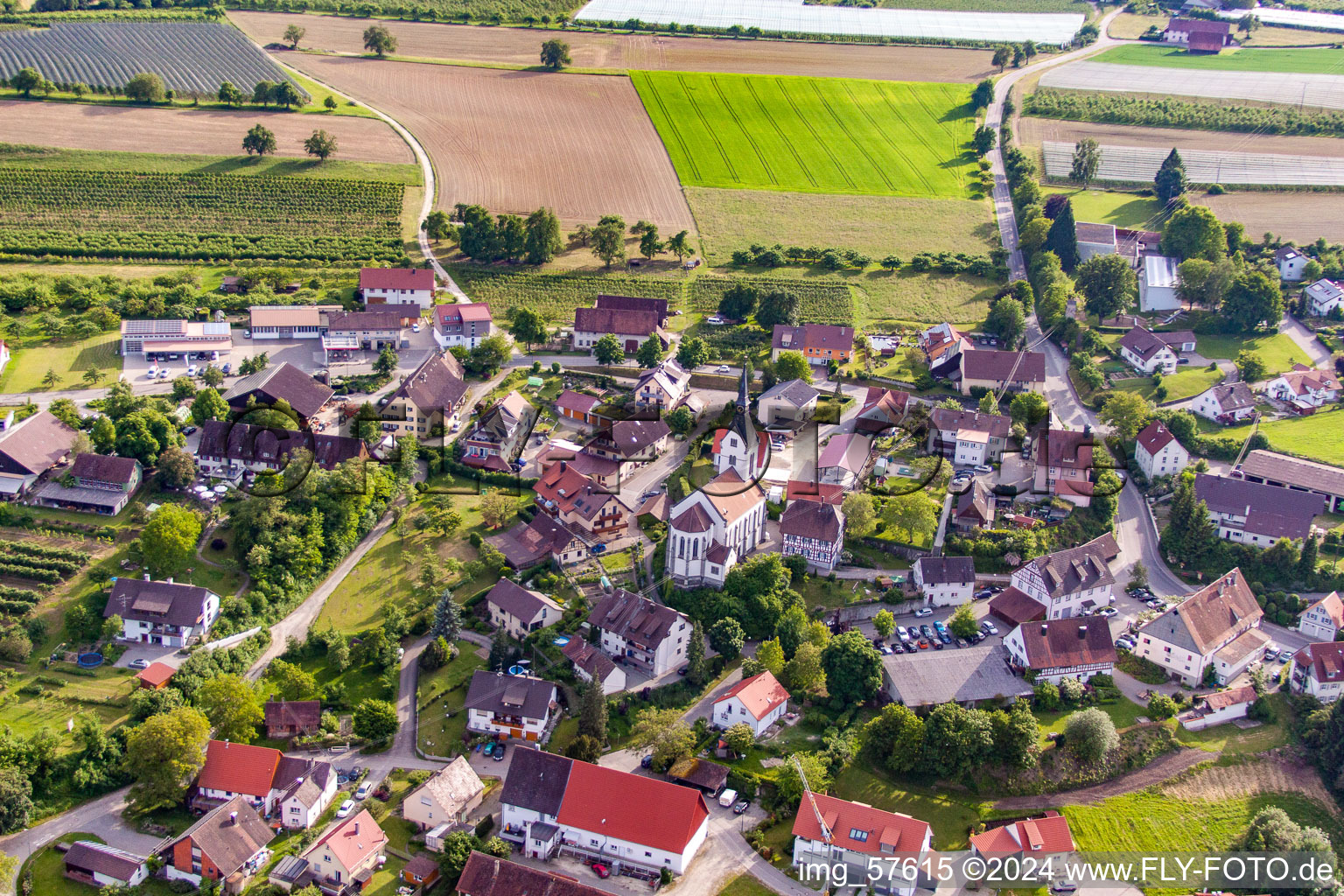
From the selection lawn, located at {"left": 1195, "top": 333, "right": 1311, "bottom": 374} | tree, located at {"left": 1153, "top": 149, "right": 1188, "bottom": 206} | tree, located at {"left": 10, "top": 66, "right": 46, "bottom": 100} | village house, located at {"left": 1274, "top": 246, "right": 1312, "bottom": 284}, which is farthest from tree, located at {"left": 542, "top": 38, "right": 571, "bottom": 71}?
village house, located at {"left": 1274, "top": 246, "right": 1312, "bottom": 284}

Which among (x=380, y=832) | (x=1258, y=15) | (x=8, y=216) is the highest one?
(x=1258, y=15)

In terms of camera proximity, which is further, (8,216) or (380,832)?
(8,216)

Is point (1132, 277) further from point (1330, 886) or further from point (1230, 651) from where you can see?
point (1330, 886)

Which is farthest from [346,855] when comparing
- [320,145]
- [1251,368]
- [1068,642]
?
[320,145]

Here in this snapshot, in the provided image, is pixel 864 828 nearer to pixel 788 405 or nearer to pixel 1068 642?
pixel 1068 642

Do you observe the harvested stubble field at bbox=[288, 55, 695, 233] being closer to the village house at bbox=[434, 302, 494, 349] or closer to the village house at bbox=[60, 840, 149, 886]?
the village house at bbox=[434, 302, 494, 349]

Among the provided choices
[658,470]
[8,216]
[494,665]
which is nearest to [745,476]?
[658,470]

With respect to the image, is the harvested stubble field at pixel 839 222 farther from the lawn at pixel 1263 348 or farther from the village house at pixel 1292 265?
the village house at pixel 1292 265
